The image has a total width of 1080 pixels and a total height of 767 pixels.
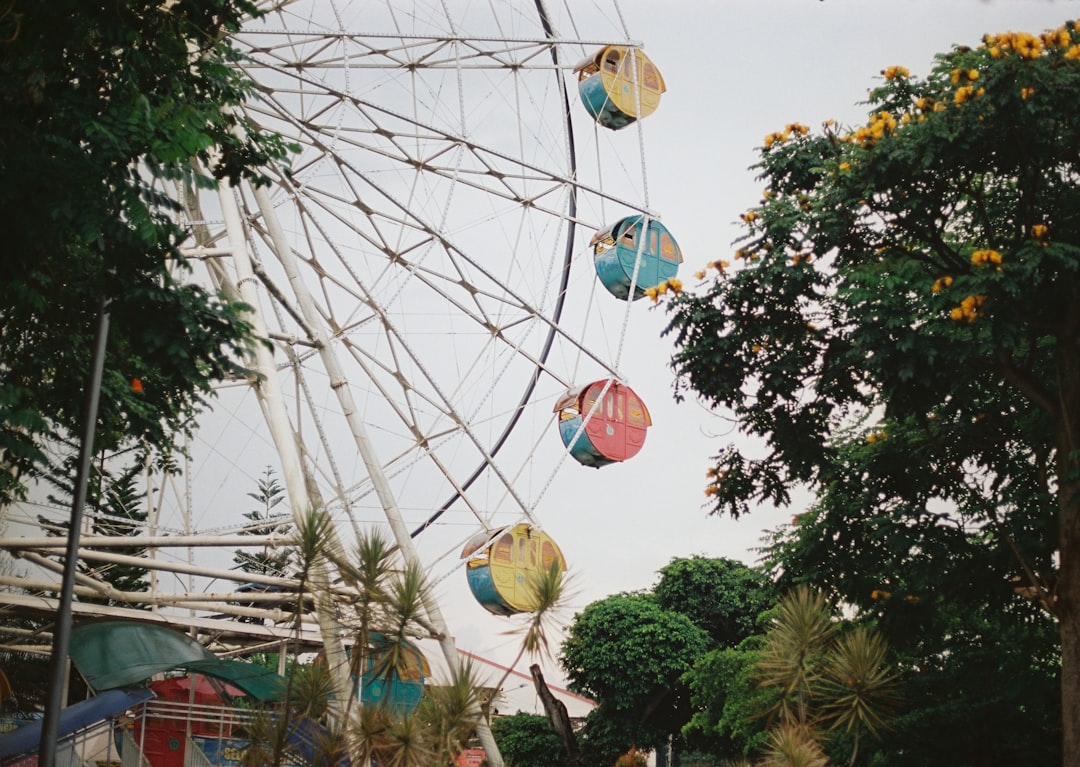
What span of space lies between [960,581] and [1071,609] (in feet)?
6.59

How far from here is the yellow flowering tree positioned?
41.6 ft

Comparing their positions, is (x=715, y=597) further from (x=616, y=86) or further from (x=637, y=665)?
(x=616, y=86)

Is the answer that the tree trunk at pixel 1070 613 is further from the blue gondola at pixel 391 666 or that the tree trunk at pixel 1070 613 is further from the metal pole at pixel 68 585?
the metal pole at pixel 68 585

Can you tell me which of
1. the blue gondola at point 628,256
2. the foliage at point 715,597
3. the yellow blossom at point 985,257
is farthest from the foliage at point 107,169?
the foliage at point 715,597

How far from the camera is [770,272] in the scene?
14445 millimetres

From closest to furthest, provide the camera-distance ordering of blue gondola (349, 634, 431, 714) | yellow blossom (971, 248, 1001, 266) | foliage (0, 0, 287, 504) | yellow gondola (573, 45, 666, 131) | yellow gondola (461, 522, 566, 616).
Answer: foliage (0, 0, 287, 504), blue gondola (349, 634, 431, 714), yellow blossom (971, 248, 1001, 266), yellow gondola (461, 522, 566, 616), yellow gondola (573, 45, 666, 131)

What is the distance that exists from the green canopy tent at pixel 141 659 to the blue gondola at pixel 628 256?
8158 millimetres

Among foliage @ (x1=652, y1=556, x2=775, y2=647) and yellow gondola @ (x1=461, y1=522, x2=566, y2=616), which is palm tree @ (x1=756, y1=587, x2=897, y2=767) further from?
foliage @ (x1=652, y1=556, x2=775, y2=647)

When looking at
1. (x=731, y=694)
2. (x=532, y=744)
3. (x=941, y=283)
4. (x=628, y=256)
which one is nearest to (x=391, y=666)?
(x=941, y=283)

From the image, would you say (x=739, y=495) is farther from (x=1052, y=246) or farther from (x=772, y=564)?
(x=1052, y=246)

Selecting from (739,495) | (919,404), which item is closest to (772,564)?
(739,495)

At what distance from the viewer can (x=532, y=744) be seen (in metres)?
33.2

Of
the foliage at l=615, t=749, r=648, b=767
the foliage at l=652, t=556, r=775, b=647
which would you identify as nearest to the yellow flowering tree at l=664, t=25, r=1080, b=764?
the foliage at l=615, t=749, r=648, b=767

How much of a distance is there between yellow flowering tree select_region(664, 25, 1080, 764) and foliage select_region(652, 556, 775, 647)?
17967mm
